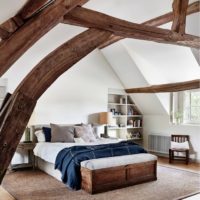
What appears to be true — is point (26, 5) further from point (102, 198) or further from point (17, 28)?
point (102, 198)

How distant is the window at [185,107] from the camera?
279 inches

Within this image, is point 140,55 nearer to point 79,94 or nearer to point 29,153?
point 79,94

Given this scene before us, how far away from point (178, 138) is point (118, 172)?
3024mm

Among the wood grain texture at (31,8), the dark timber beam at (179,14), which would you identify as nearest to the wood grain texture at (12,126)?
the wood grain texture at (31,8)

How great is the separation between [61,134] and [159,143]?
325 centimetres

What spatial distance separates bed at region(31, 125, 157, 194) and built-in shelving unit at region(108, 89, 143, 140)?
263cm

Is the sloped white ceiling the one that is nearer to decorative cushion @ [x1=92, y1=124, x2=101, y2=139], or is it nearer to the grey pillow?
the grey pillow

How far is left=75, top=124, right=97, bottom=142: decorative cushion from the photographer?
5.88 metres

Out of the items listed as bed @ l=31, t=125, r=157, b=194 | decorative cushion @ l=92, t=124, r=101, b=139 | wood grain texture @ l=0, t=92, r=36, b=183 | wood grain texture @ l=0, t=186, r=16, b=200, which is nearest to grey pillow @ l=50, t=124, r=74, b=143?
bed @ l=31, t=125, r=157, b=194

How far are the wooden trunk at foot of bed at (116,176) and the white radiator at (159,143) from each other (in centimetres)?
255

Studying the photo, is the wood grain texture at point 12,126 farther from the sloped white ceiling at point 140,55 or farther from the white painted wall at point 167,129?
the white painted wall at point 167,129

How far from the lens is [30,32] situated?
2.70 meters

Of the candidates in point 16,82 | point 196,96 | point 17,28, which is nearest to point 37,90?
point 17,28

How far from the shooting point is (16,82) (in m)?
5.80
